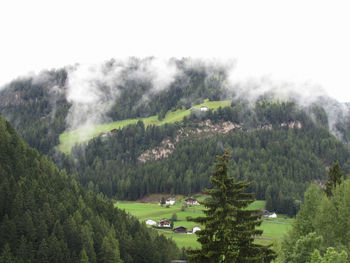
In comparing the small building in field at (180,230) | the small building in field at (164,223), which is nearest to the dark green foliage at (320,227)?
the small building in field at (180,230)

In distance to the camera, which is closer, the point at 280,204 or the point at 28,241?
the point at 28,241

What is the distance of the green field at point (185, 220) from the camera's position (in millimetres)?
114688

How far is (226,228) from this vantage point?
1041 inches

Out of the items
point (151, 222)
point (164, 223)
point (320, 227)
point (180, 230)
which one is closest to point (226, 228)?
point (320, 227)

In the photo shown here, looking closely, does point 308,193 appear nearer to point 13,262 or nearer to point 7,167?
point 13,262

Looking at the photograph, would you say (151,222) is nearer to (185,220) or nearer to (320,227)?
(185,220)

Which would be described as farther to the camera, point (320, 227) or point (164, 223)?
point (164, 223)

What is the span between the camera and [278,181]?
198 m

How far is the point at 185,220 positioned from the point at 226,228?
124 m

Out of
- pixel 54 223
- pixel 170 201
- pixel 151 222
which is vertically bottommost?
pixel 151 222

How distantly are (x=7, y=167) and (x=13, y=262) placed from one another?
2897cm

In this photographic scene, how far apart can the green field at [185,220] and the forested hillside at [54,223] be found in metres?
21.6

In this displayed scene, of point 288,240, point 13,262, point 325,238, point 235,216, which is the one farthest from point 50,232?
point 235,216

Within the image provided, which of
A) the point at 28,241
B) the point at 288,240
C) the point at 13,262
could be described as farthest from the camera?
the point at 28,241
